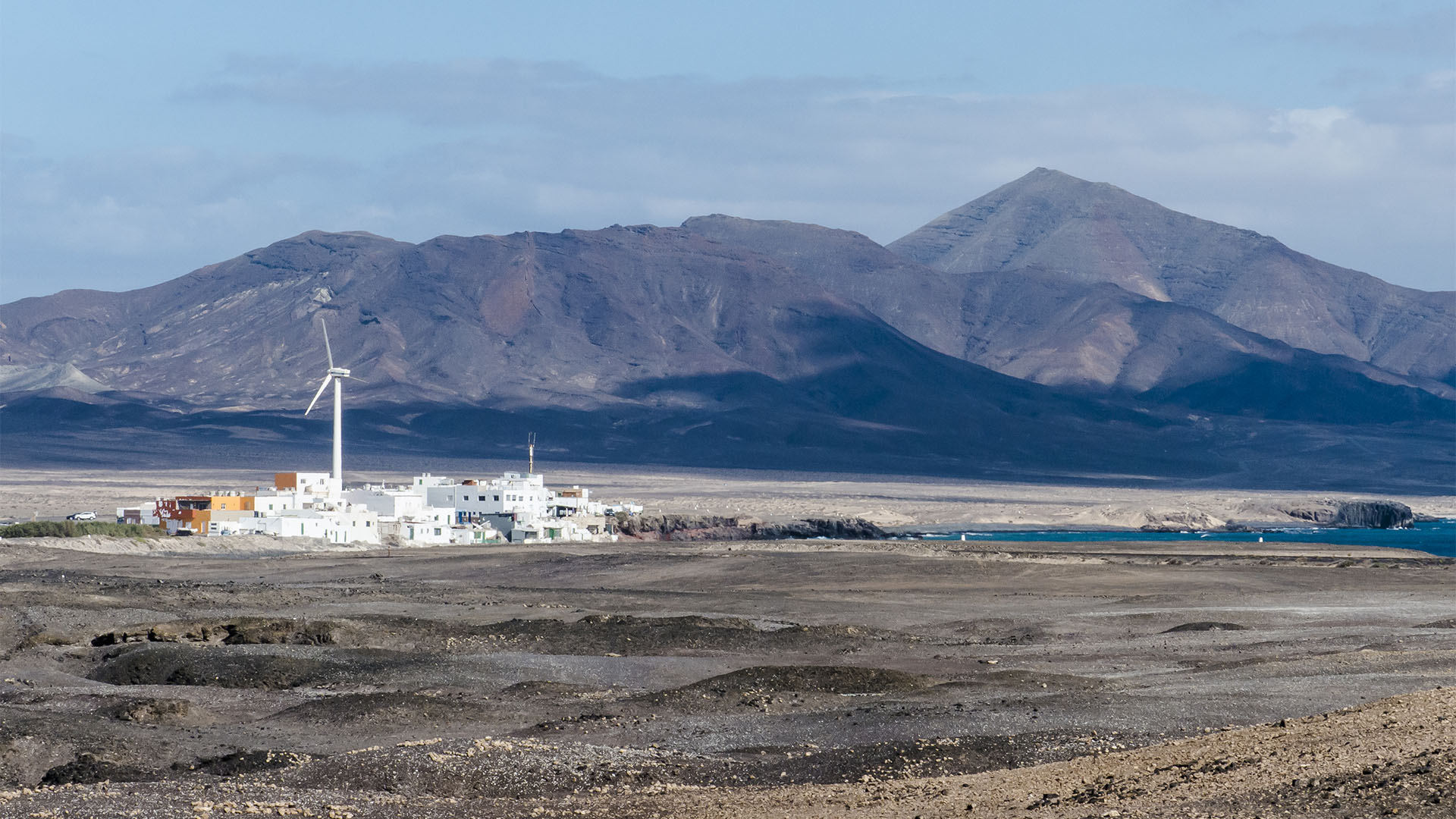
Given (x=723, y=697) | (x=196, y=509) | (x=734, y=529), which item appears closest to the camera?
(x=723, y=697)

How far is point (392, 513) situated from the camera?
93.4 m

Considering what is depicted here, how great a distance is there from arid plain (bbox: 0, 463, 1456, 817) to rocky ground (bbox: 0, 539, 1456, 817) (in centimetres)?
8

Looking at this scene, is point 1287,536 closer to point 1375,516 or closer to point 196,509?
point 1375,516

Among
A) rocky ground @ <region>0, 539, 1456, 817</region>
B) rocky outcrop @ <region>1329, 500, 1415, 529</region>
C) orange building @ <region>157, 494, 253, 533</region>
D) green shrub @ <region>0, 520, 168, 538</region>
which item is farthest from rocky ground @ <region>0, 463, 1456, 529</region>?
rocky ground @ <region>0, 539, 1456, 817</region>

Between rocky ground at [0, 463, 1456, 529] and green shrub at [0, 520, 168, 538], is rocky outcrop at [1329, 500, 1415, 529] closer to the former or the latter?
rocky ground at [0, 463, 1456, 529]

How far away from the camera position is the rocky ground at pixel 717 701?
56.7 ft

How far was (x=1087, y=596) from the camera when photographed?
5162cm

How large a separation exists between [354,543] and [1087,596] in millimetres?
44267

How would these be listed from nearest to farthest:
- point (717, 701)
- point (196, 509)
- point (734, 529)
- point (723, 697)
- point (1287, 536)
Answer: point (717, 701), point (723, 697), point (196, 509), point (734, 529), point (1287, 536)

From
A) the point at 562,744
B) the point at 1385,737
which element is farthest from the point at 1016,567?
the point at 1385,737

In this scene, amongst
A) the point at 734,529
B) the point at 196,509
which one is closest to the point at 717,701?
the point at 196,509

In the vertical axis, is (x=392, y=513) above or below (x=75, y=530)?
above

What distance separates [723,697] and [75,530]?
60427 mm

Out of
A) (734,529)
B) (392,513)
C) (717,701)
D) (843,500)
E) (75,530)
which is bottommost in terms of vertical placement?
(734,529)
